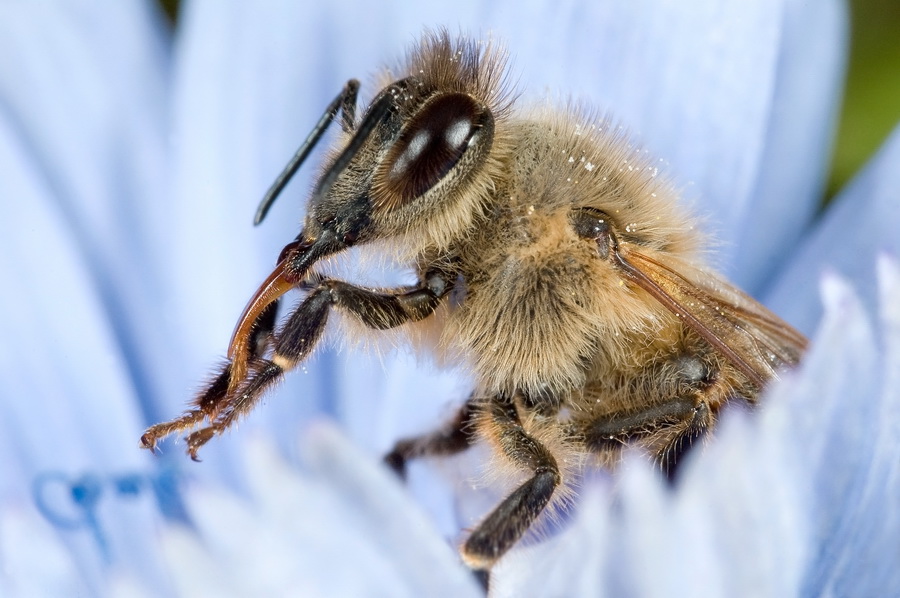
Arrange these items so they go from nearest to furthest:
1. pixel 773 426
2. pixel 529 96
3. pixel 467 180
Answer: pixel 773 426 < pixel 467 180 < pixel 529 96

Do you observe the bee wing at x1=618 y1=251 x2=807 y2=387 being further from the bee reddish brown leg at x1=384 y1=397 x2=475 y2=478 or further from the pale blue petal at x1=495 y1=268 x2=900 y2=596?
the bee reddish brown leg at x1=384 y1=397 x2=475 y2=478

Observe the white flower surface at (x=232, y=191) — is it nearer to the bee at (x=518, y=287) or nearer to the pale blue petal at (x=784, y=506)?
the bee at (x=518, y=287)

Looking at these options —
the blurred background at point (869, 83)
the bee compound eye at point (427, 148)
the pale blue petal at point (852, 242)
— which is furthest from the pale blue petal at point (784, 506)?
the blurred background at point (869, 83)

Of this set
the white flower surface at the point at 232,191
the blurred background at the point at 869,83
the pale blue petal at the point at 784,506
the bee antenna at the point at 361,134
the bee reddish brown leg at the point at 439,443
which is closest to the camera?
the pale blue petal at the point at 784,506

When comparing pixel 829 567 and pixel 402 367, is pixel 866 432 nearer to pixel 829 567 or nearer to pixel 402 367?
pixel 829 567

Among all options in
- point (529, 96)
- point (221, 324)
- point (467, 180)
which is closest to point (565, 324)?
point (467, 180)

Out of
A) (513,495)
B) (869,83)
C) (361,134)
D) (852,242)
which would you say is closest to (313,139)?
(361,134)
